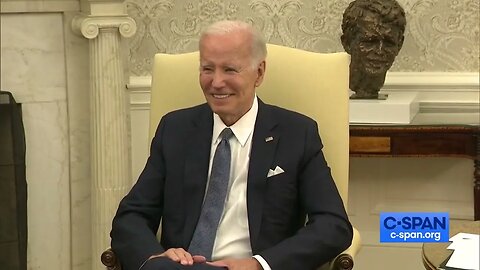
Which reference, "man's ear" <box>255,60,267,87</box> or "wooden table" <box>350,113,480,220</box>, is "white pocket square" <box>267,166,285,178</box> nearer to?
"man's ear" <box>255,60,267,87</box>

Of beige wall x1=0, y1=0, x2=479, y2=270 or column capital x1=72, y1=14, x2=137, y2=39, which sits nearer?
column capital x1=72, y1=14, x2=137, y2=39

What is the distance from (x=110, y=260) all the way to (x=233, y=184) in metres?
0.41

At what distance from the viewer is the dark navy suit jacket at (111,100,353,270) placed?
2.39 meters

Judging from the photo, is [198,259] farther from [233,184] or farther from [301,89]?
[301,89]

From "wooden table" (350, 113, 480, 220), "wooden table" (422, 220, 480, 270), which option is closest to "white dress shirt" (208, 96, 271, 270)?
"wooden table" (422, 220, 480, 270)

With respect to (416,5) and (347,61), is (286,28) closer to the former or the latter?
(416,5)

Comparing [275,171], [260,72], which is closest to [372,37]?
[260,72]

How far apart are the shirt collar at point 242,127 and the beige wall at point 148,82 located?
1376 mm

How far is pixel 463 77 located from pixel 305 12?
74 centimetres

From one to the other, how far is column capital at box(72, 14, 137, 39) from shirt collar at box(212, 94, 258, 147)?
1.27 meters

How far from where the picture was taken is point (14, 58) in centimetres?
377

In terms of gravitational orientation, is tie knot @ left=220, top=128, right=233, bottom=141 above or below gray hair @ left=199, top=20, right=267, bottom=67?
below

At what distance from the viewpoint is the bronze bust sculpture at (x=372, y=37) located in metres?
3.35

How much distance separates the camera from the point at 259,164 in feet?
8.11
